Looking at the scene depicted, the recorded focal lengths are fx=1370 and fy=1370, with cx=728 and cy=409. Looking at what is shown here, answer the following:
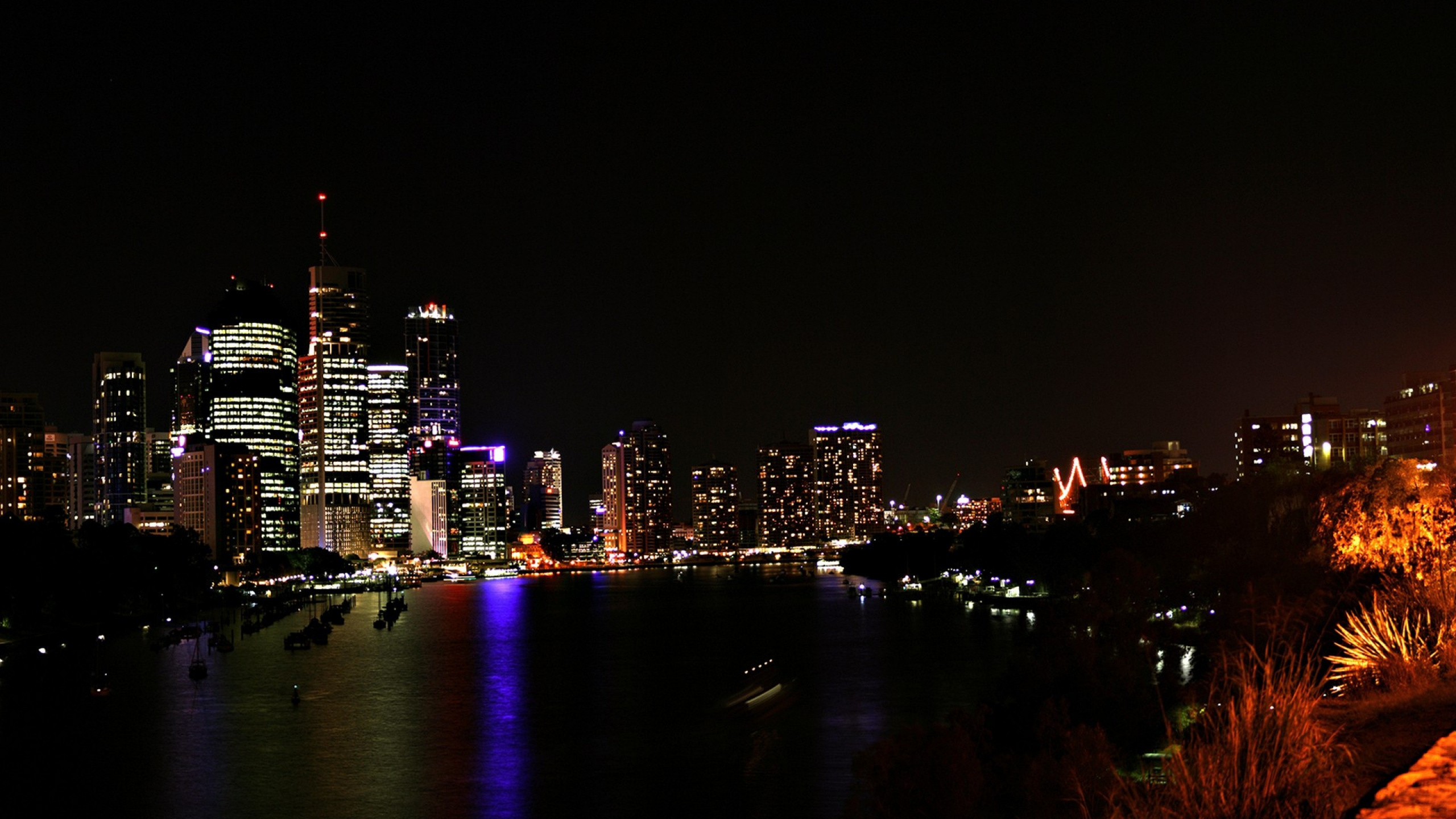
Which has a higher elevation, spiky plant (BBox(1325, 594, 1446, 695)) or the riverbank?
spiky plant (BBox(1325, 594, 1446, 695))

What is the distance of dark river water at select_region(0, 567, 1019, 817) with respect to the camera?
45.8 m

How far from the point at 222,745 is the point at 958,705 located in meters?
31.2

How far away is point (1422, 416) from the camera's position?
163625 mm

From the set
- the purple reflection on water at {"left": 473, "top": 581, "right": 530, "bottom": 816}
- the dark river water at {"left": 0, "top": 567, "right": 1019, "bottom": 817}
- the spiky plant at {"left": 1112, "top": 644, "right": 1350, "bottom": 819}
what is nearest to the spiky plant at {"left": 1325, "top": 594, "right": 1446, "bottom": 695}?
the spiky plant at {"left": 1112, "top": 644, "right": 1350, "bottom": 819}

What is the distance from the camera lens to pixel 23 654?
91.4 m

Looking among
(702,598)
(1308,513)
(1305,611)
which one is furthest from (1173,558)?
(702,598)

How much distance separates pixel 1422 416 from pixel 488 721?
13809 cm

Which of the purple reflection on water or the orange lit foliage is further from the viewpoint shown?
the purple reflection on water

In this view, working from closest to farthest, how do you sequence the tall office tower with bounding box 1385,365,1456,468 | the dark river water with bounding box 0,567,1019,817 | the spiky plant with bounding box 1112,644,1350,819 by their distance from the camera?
1. the spiky plant with bounding box 1112,644,1350,819
2. the dark river water with bounding box 0,567,1019,817
3. the tall office tower with bounding box 1385,365,1456,468

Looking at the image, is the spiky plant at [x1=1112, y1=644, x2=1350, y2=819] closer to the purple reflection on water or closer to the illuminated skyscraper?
the purple reflection on water

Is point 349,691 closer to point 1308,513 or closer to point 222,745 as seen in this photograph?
point 222,745

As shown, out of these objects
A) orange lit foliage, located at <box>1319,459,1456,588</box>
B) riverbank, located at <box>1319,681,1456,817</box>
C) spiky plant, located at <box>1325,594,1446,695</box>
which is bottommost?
riverbank, located at <box>1319,681,1456,817</box>

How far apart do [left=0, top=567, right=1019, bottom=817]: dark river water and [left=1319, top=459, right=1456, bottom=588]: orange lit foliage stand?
17.3m

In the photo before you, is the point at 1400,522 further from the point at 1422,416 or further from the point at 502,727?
the point at 1422,416
